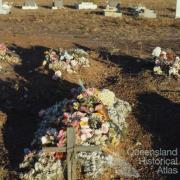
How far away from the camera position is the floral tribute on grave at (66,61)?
67.2ft

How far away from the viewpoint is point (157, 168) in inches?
472

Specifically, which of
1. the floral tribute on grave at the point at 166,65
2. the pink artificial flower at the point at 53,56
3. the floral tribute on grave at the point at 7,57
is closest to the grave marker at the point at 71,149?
the floral tribute on grave at the point at 166,65

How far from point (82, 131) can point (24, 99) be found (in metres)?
Result: 5.35

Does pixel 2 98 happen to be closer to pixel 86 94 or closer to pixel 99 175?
pixel 86 94

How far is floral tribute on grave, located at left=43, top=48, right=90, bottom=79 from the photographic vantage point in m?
20.5

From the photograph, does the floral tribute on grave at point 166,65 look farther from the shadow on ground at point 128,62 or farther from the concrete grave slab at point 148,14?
the concrete grave slab at point 148,14

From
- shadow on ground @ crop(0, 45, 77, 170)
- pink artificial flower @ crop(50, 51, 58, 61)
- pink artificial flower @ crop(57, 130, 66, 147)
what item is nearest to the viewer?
pink artificial flower @ crop(57, 130, 66, 147)

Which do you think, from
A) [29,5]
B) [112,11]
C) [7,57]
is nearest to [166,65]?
[7,57]

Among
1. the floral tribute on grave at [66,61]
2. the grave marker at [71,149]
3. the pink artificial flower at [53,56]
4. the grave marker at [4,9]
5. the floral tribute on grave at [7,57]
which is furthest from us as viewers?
the grave marker at [4,9]

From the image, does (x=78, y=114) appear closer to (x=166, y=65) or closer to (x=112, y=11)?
(x=166, y=65)

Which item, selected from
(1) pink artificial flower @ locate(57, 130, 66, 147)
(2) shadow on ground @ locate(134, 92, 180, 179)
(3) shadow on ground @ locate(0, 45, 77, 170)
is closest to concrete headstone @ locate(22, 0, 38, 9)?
(3) shadow on ground @ locate(0, 45, 77, 170)

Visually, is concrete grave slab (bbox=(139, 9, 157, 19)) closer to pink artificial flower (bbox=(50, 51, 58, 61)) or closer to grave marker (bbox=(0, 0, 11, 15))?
grave marker (bbox=(0, 0, 11, 15))

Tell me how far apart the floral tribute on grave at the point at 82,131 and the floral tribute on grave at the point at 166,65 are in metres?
4.43

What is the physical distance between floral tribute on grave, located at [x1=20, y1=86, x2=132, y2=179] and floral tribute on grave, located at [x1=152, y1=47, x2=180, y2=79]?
4435 mm
